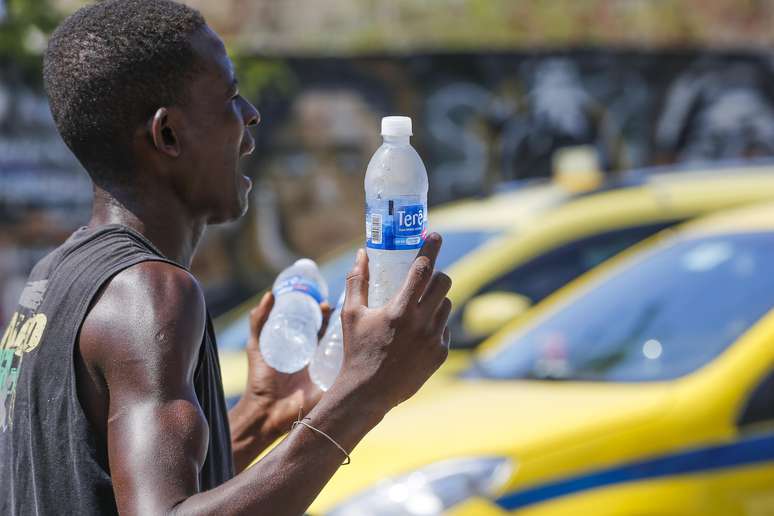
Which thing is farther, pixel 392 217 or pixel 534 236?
pixel 534 236

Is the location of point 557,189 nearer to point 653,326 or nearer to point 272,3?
point 653,326

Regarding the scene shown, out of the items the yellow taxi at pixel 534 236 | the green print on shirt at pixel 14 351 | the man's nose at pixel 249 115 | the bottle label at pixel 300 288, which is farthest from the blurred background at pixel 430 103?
the green print on shirt at pixel 14 351

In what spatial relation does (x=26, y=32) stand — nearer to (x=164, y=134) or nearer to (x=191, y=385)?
Result: (x=164, y=134)

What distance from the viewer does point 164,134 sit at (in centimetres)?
209

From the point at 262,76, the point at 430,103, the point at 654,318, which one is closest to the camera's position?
the point at 654,318

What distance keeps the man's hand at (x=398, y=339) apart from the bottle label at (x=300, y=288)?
61 cm

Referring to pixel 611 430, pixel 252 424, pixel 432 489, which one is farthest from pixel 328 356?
pixel 611 430

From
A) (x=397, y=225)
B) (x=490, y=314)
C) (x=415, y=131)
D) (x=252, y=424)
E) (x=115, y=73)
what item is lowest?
(x=490, y=314)

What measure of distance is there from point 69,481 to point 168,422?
0.79ft

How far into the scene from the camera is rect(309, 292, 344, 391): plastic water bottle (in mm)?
2496

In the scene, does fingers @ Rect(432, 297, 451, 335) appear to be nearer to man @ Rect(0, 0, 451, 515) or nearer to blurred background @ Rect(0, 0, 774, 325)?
man @ Rect(0, 0, 451, 515)

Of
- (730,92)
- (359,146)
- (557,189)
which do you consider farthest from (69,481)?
(730,92)

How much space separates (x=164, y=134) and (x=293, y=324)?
2.06 feet

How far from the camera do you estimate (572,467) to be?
3.93 meters
